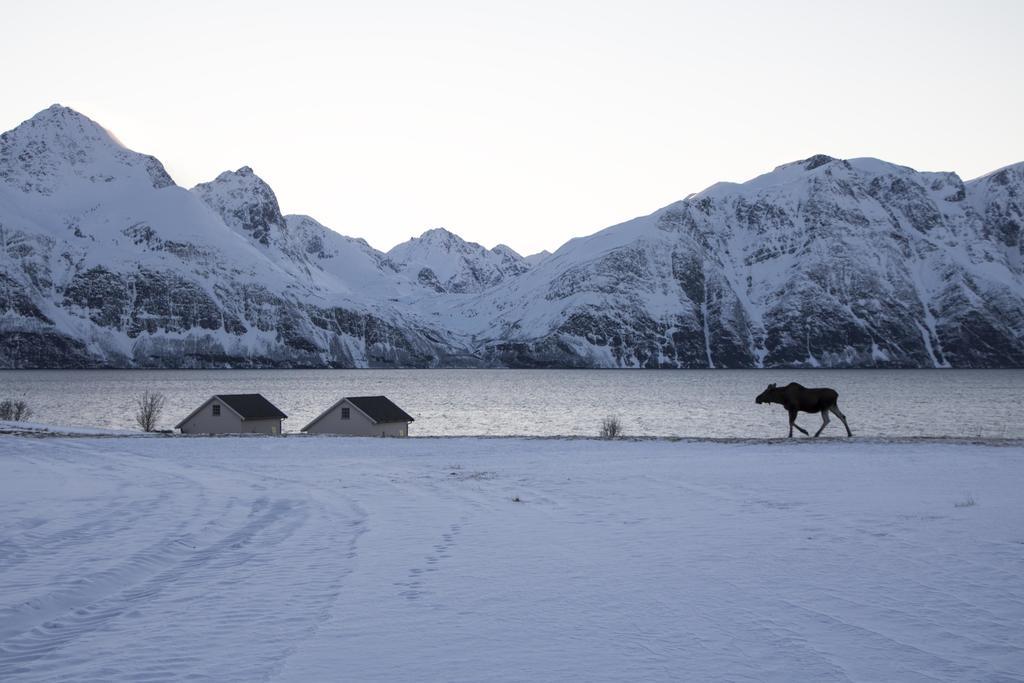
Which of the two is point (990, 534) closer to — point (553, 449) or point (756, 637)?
point (756, 637)

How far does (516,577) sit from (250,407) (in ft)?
182

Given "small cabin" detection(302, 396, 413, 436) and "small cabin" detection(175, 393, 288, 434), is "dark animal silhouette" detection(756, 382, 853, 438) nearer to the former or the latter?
"small cabin" detection(302, 396, 413, 436)

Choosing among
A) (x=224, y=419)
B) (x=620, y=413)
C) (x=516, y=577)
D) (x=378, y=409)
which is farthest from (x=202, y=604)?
(x=620, y=413)

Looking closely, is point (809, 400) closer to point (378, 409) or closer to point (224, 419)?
point (378, 409)

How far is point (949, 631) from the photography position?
1009 cm

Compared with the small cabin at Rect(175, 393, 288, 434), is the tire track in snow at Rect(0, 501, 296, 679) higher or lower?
lower

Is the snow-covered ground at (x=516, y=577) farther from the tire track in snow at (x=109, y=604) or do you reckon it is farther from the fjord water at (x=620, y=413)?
the fjord water at (x=620, y=413)

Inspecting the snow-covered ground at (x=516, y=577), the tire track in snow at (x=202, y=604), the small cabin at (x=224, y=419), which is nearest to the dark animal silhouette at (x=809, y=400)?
the snow-covered ground at (x=516, y=577)

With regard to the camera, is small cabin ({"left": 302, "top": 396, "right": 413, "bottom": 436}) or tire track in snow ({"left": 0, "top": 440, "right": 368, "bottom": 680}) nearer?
tire track in snow ({"left": 0, "top": 440, "right": 368, "bottom": 680})

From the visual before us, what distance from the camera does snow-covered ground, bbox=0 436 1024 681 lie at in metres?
9.19

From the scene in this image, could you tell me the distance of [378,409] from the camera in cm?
6294

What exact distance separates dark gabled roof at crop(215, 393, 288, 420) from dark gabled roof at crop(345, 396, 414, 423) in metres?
6.57

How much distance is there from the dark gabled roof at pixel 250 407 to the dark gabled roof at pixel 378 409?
6.57 m

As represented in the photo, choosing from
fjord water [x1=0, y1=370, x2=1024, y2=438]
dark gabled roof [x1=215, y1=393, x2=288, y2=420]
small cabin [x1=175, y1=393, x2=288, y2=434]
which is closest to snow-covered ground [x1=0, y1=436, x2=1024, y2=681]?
small cabin [x1=175, y1=393, x2=288, y2=434]
